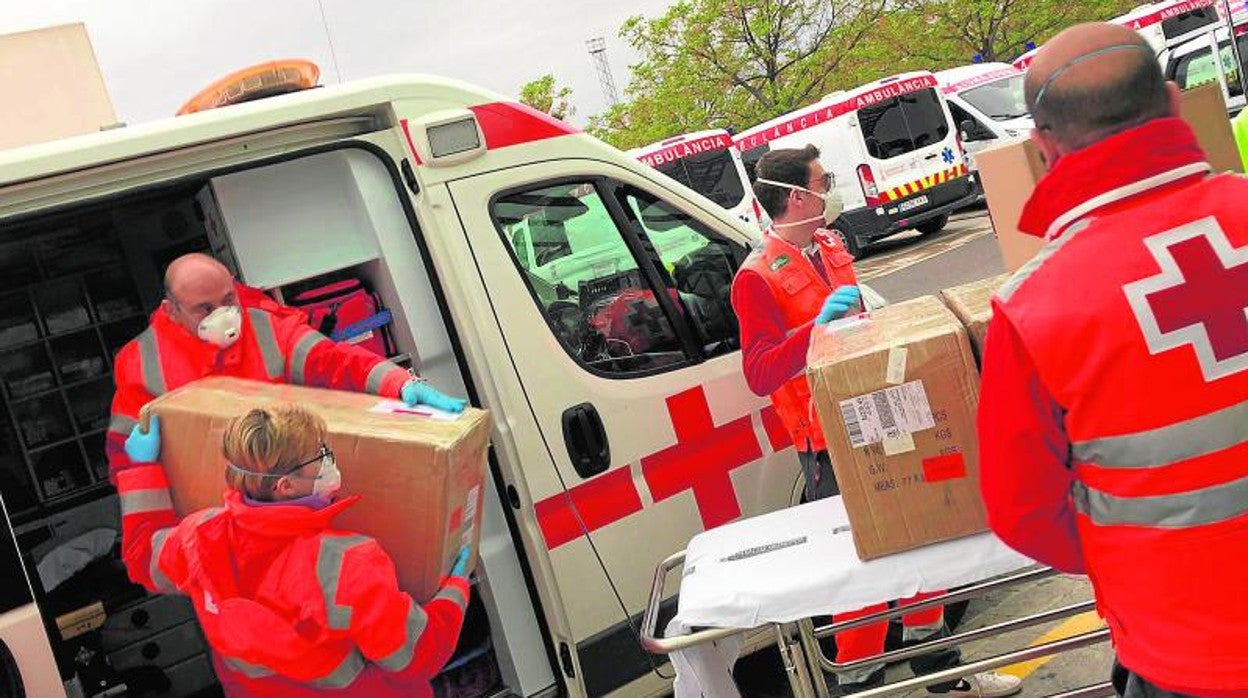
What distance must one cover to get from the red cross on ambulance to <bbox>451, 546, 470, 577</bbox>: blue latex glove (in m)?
1.82

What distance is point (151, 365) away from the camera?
3189 mm

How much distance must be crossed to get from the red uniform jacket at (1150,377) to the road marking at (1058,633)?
2.15m

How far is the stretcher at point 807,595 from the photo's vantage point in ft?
8.79

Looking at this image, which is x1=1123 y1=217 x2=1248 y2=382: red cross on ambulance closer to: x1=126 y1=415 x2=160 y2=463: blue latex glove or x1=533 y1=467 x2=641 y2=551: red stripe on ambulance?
x1=533 y1=467 x2=641 y2=551: red stripe on ambulance

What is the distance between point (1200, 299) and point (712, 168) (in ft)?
54.0

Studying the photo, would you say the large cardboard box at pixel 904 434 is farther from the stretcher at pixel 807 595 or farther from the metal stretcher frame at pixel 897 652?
the metal stretcher frame at pixel 897 652

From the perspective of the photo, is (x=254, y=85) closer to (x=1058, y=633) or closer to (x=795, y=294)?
(x=795, y=294)

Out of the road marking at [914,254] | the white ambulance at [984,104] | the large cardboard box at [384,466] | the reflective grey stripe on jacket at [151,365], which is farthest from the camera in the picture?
the white ambulance at [984,104]

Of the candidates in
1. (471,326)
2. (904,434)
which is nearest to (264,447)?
(471,326)

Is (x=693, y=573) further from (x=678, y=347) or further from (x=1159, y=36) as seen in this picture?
(x=1159, y=36)

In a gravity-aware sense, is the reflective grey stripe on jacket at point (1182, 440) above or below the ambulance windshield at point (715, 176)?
below

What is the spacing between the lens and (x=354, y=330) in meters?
3.63

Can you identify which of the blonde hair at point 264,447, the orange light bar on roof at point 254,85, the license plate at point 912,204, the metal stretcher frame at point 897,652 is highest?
the orange light bar on roof at point 254,85

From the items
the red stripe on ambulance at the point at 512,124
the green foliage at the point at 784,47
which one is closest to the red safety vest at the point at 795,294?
the red stripe on ambulance at the point at 512,124
